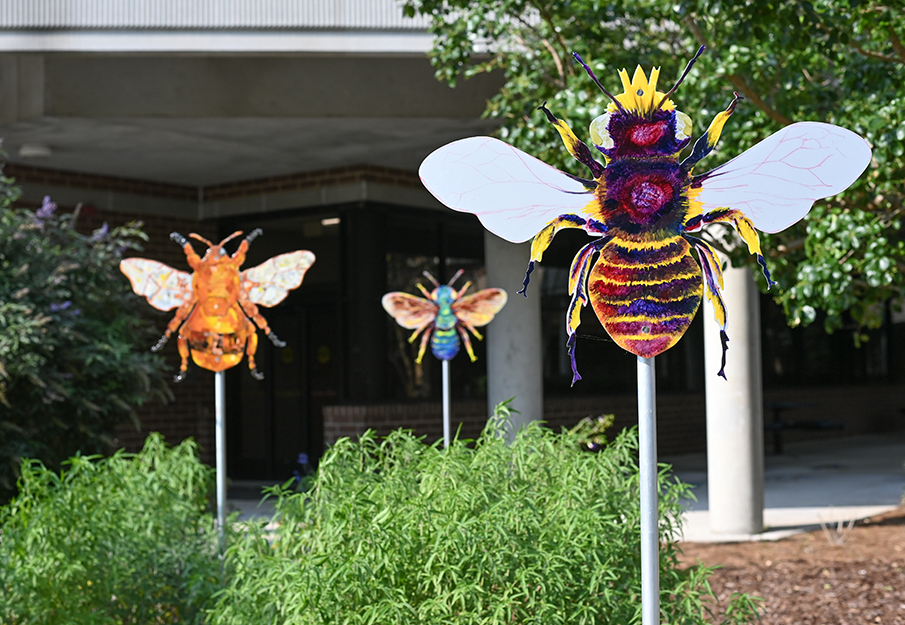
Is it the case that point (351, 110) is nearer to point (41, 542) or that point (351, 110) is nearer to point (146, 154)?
point (146, 154)

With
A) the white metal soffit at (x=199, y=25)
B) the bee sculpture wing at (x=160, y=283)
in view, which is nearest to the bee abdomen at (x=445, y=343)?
the white metal soffit at (x=199, y=25)

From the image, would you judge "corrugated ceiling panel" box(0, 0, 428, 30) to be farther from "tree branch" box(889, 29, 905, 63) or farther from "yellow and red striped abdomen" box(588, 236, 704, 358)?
"yellow and red striped abdomen" box(588, 236, 704, 358)

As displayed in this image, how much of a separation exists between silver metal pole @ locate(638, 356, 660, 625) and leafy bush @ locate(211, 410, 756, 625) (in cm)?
67

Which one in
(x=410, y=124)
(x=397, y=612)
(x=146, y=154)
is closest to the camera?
(x=397, y=612)

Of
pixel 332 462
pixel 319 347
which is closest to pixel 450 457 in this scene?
pixel 332 462

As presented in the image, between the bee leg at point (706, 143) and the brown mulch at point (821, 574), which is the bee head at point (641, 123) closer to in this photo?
the bee leg at point (706, 143)

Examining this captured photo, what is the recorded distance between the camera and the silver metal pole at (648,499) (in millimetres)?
2457

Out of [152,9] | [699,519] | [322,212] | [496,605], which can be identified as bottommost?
[699,519]

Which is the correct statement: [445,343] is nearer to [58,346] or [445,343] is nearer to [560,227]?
[58,346]

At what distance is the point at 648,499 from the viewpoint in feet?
8.23

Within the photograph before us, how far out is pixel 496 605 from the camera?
3.13m

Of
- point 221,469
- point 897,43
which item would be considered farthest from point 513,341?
point 897,43

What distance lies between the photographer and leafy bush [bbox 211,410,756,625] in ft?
10.4

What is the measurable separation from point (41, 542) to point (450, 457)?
1.78m
